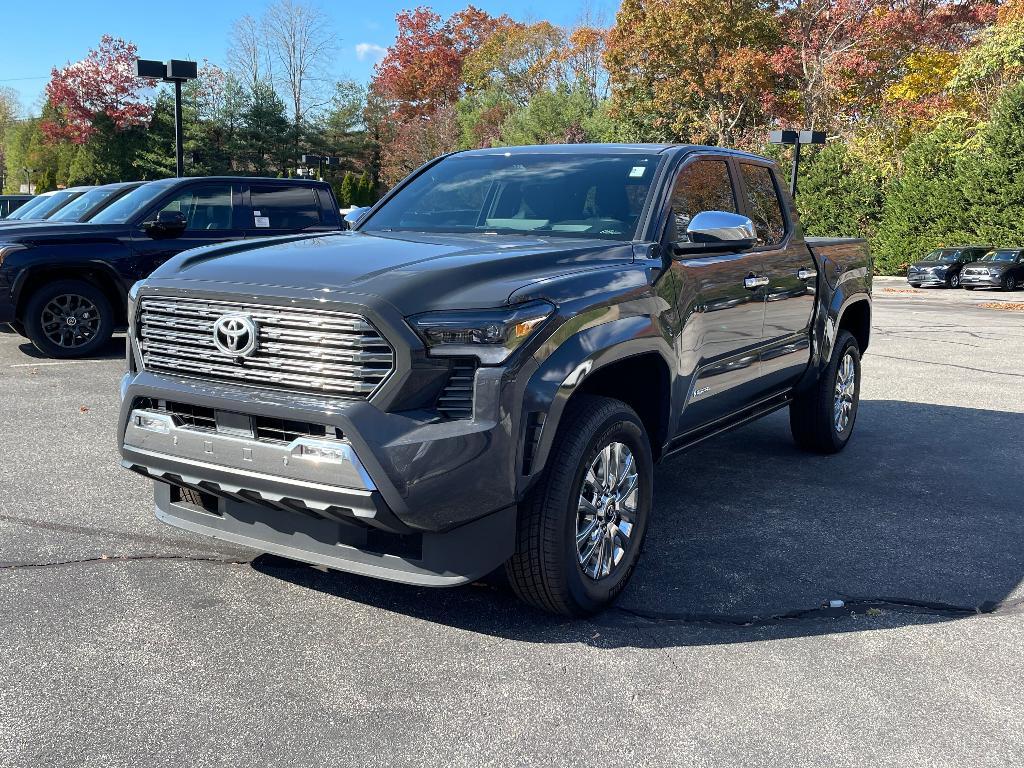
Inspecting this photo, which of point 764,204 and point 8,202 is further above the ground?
point 8,202

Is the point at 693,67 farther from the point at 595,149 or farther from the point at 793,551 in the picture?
the point at 793,551

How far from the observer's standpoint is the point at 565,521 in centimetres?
355

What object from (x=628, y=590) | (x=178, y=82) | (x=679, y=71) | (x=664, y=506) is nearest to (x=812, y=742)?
(x=628, y=590)

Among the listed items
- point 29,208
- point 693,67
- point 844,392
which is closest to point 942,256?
point 693,67

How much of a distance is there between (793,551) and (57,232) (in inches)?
321

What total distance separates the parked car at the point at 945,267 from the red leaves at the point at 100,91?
46.5 meters

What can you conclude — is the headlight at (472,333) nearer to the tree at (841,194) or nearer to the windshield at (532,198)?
the windshield at (532,198)

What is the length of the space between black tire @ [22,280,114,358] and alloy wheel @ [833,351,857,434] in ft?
23.9

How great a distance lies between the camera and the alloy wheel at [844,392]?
265 inches

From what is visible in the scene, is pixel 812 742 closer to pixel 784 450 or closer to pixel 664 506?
pixel 664 506

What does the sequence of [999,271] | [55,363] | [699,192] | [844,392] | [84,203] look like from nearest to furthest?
[699,192]
[844,392]
[55,363]
[84,203]
[999,271]

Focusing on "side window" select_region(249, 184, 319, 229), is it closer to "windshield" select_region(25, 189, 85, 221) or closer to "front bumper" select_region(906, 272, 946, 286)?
"windshield" select_region(25, 189, 85, 221)

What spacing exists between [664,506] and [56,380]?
5991 mm

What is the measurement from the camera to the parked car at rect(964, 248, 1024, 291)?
1069 inches
